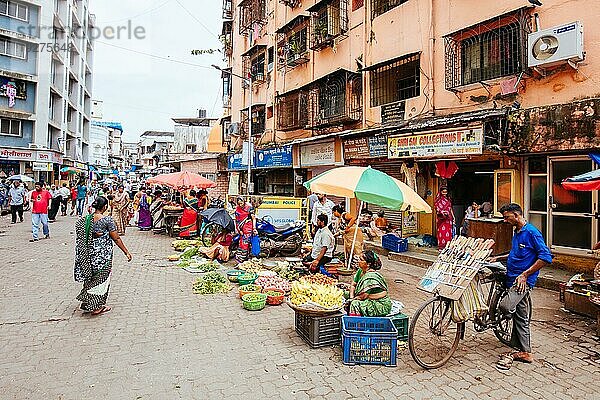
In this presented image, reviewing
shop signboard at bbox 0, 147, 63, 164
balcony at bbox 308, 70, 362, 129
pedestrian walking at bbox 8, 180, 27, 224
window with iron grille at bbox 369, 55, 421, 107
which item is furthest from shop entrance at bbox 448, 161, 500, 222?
shop signboard at bbox 0, 147, 63, 164

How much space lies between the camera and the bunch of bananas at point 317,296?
222 inches

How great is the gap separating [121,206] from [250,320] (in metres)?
12.6

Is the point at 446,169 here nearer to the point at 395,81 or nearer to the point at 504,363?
the point at 395,81

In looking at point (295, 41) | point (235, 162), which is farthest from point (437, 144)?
point (235, 162)

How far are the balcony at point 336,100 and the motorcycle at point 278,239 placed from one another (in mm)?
5231

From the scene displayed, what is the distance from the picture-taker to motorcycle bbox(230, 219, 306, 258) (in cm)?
1208

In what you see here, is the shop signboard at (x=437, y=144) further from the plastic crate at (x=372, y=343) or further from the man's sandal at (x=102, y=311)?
the man's sandal at (x=102, y=311)

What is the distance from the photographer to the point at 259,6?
23578 mm

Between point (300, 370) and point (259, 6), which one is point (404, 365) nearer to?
point (300, 370)

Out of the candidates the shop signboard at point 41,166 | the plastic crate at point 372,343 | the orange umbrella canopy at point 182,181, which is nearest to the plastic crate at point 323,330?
the plastic crate at point 372,343

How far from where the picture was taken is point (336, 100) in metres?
16.5

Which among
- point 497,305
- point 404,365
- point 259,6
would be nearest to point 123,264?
point 404,365

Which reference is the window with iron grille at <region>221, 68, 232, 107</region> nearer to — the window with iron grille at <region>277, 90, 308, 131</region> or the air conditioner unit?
the window with iron grille at <region>277, 90, 308, 131</region>

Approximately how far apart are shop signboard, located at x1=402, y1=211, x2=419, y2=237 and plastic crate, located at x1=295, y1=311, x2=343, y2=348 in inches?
343
